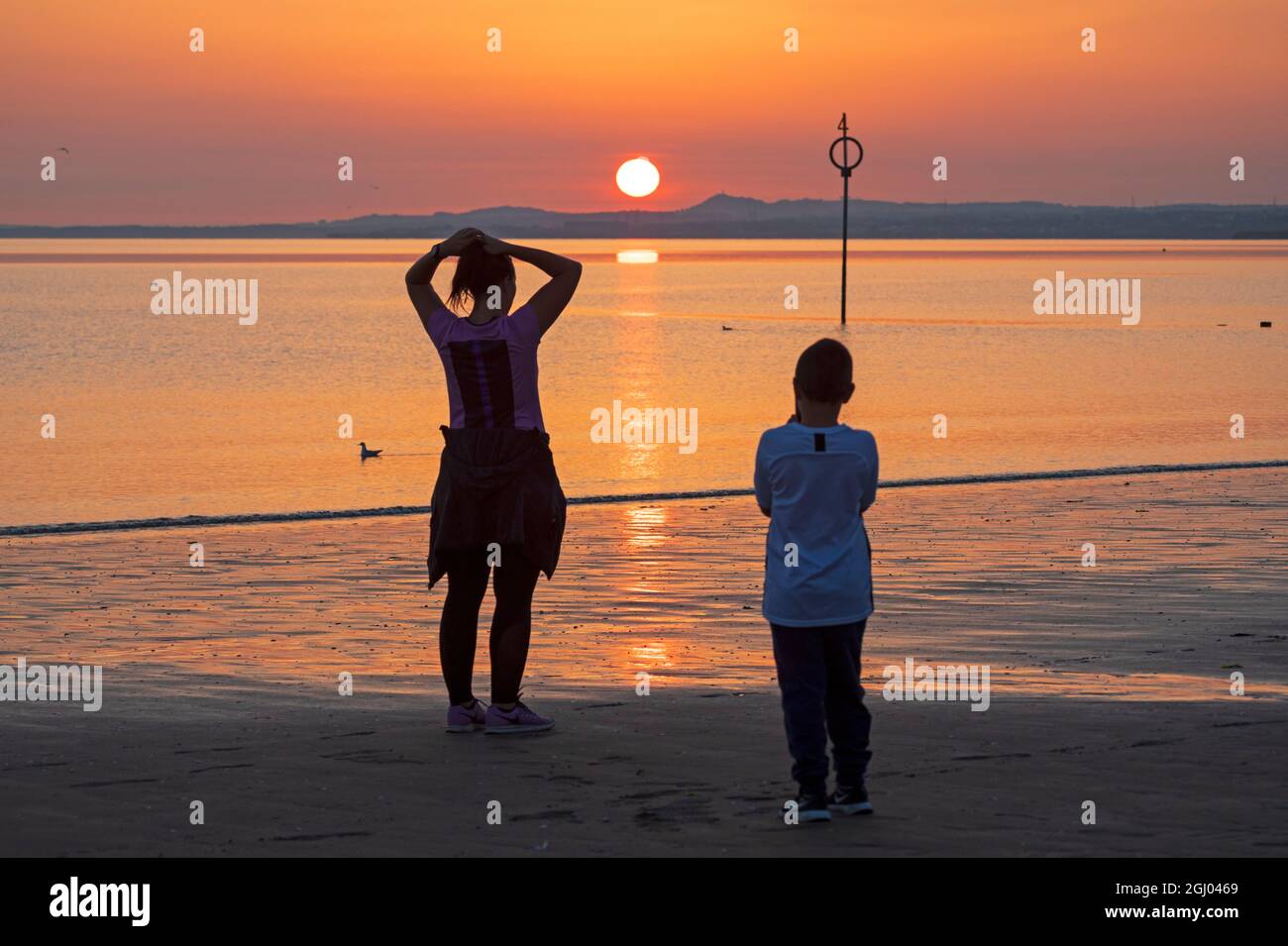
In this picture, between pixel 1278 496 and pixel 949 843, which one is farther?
pixel 1278 496

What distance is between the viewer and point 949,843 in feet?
18.8

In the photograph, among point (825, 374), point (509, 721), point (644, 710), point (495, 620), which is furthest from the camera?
Result: point (644, 710)

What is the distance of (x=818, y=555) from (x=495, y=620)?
6.37ft

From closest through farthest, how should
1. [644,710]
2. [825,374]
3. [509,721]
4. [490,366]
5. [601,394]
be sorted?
[825,374] < [490,366] < [509,721] < [644,710] < [601,394]

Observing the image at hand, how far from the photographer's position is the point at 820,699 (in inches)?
246

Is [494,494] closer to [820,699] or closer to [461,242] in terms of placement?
[461,242]

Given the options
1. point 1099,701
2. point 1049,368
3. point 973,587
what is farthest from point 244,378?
point 1099,701

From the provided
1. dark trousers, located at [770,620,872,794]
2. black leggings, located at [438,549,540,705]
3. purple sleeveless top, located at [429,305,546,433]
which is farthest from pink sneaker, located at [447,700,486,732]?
dark trousers, located at [770,620,872,794]

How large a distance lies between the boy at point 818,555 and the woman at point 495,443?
1.36 m

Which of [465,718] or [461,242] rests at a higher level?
[461,242]

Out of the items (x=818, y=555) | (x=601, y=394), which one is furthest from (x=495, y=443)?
(x=601, y=394)

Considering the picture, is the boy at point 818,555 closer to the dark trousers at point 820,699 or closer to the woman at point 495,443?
the dark trousers at point 820,699

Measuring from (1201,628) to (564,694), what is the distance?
4278 millimetres
